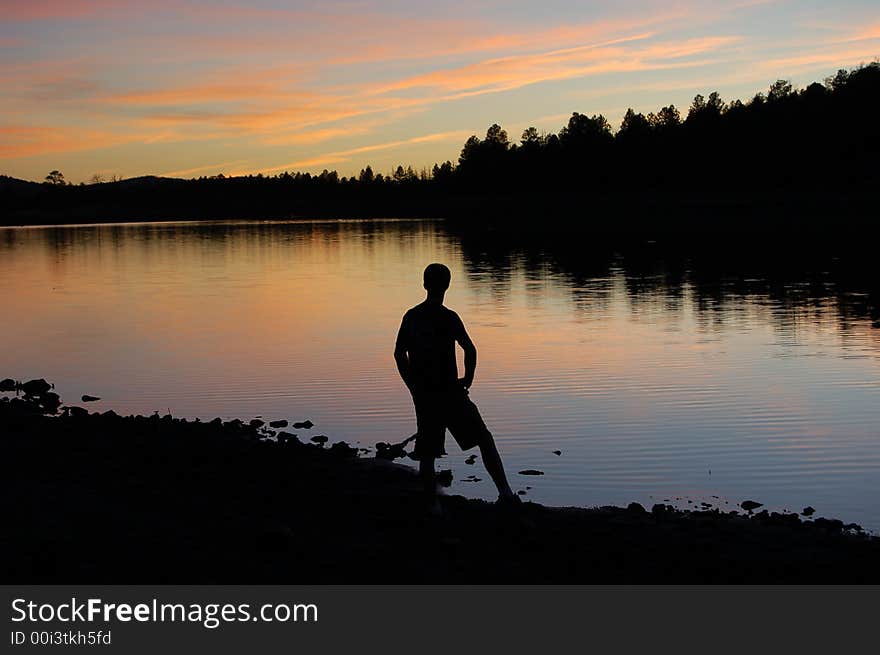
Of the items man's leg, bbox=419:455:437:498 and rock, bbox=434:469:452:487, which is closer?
man's leg, bbox=419:455:437:498

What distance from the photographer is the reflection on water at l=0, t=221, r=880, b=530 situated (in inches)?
645

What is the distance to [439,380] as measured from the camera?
36.8 feet

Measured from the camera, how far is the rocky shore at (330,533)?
9781 mm

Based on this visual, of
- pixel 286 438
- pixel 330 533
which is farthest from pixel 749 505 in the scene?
pixel 286 438

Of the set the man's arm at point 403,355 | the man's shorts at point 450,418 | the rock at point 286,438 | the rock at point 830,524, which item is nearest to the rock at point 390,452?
the rock at point 286,438

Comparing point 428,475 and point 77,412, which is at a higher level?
point 428,475

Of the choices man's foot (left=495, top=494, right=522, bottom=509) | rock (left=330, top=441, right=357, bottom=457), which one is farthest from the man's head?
rock (left=330, top=441, right=357, bottom=457)

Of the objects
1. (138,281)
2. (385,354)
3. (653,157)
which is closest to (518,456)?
(385,354)

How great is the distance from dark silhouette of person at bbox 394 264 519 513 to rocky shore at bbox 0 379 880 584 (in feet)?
2.53

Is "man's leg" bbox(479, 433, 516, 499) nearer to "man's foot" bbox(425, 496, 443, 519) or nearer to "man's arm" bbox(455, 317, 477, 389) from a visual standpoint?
"man's arm" bbox(455, 317, 477, 389)

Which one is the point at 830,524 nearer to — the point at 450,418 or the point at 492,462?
the point at 492,462

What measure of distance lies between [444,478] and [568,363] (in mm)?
11722

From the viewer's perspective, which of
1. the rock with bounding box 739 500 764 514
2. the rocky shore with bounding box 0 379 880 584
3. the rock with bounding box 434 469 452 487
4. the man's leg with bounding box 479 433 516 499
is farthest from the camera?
the rock with bounding box 434 469 452 487

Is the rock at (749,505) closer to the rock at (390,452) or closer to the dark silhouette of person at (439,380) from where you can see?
the dark silhouette of person at (439,380)
